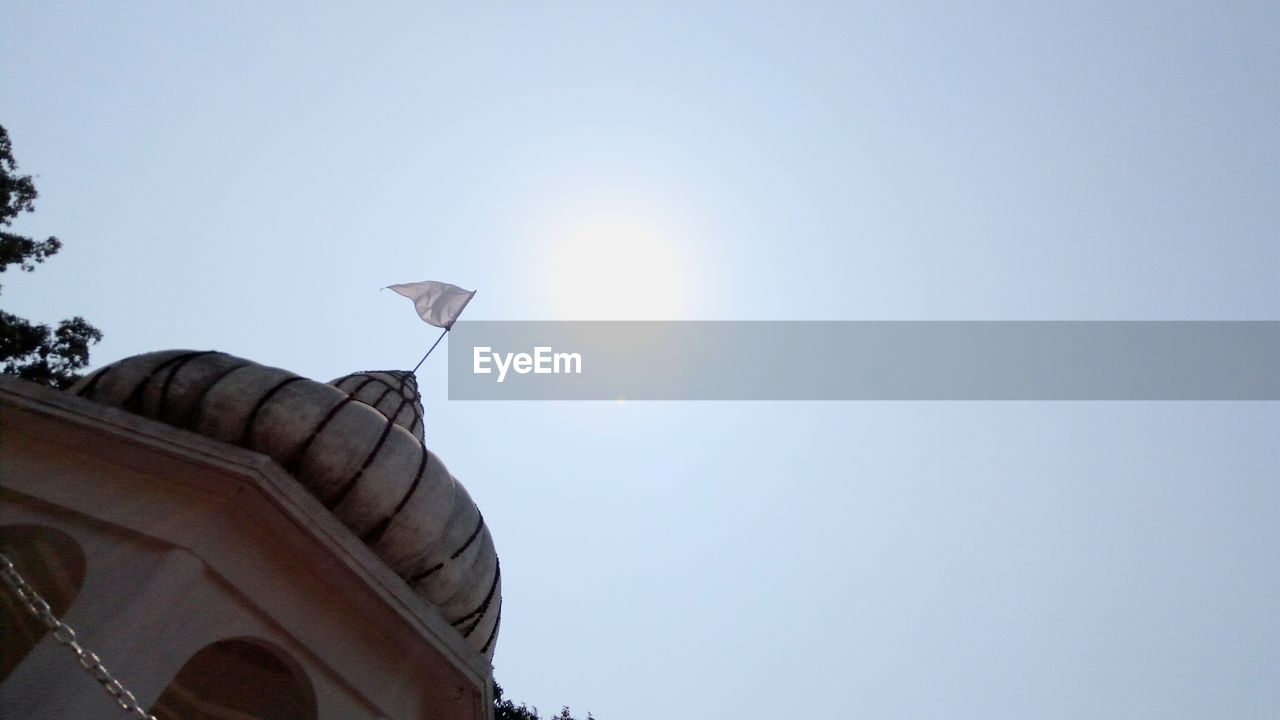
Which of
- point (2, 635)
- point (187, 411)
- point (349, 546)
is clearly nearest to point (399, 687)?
point (349, 546)

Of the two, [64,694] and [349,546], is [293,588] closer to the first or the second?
[349,546]

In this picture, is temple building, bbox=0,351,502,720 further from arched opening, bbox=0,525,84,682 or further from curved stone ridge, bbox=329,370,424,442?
curved stone ridge, bbox=329,370,424,442

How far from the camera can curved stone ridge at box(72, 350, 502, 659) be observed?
8383 mm

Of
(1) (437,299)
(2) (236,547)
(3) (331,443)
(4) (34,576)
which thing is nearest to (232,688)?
(4) (34,576)

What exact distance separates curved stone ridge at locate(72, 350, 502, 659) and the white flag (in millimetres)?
3978

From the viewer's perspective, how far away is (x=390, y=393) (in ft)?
39.7

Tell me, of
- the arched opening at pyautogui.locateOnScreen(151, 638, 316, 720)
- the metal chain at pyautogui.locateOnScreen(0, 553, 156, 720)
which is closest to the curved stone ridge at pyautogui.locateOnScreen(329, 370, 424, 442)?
the arched opening at pyautogui.locateOnScreen(151, 638, 316, 720)

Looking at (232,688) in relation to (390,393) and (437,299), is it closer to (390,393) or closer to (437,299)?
(390,393)

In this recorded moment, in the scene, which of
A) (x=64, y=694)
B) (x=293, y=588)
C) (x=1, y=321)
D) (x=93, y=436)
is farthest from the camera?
(x=1, y=321)

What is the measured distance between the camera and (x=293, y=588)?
A: 8.08m

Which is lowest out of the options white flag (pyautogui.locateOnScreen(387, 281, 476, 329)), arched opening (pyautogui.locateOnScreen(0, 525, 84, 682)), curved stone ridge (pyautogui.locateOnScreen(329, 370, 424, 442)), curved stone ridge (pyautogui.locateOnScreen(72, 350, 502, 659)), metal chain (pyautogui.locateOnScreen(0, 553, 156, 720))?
metal chain (pyautogui.locateOnScreen(0, 553, 156, 720))

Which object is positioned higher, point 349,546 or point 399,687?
point 349,546

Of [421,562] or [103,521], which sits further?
[421,562]

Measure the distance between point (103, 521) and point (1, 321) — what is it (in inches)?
392
